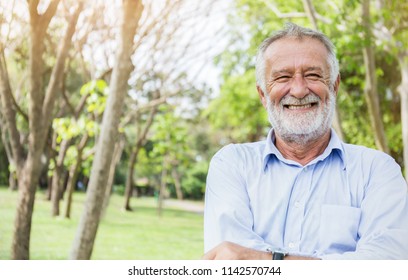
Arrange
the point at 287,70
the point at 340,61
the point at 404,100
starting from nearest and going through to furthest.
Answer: the point at 287,70, the point at 404,100, the point at 340,61

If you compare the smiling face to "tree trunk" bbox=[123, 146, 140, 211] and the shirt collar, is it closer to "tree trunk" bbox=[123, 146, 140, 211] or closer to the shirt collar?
the shirt collar

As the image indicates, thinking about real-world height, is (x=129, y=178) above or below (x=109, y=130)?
below

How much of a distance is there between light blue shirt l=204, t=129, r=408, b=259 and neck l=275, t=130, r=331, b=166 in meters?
0.03

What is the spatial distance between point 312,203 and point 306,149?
181 millimetres

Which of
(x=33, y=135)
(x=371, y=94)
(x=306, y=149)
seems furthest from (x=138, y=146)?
(x=306, y=149)

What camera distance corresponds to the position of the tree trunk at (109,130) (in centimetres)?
326

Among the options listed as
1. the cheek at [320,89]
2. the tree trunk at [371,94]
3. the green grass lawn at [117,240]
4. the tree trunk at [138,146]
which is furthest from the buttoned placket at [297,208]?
the tree trunk at [138,146]

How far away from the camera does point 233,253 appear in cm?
140

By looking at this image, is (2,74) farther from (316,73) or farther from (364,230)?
(364,230)

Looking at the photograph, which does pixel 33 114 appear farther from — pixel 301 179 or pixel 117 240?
pixel 117 240

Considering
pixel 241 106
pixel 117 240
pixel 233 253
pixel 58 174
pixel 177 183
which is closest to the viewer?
pixel 233 253
